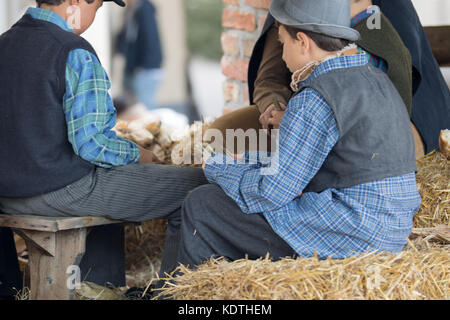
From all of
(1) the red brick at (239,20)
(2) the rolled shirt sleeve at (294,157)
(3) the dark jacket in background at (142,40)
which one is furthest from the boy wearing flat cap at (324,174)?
(3) the dark jacket in background at (142,40)

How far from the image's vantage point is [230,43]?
12.3ft

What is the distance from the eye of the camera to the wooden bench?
2.19 meters

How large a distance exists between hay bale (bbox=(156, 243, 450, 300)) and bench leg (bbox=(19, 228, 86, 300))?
0.55 m

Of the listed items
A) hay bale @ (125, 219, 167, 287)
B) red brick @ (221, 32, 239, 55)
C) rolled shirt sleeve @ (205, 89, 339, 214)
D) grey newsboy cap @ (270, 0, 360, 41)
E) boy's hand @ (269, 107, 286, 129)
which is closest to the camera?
rolled shirt sleeve @ (205, 89, 339, 214)

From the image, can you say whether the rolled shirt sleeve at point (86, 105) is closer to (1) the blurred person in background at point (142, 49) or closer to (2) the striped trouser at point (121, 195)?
(2) the striped trouser at point (121, 195)

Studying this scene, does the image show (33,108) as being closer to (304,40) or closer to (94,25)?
(304,40)

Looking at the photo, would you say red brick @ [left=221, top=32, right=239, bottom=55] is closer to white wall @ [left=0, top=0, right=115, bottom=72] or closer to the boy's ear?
the boy's ear

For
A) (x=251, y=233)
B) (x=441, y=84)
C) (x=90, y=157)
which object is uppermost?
(x=441, y=84)

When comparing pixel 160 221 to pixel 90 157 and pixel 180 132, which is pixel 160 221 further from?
pixel 90 157

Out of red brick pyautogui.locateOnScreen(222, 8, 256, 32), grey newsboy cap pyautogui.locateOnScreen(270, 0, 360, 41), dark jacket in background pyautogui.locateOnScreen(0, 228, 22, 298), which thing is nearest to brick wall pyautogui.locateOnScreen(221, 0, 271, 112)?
red brick pyautogui.locateOnScreen(222, 8, 256, 32)

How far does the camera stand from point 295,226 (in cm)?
190
